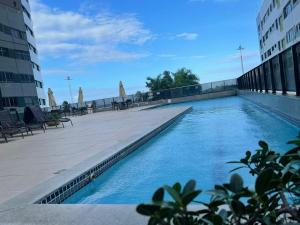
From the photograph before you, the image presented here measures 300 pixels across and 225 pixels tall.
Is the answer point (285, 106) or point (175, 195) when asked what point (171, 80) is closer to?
point (285, 106)

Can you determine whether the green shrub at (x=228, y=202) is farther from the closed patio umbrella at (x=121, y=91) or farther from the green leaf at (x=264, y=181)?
the closed patio umbrella at (x=121, y=91)

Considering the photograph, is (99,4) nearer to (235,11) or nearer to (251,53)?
(235,11)

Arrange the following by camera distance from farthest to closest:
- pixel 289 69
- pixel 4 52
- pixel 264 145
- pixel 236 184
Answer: pixel 4 52, pixel 289 69, pixel 264 145, pixel 236 184

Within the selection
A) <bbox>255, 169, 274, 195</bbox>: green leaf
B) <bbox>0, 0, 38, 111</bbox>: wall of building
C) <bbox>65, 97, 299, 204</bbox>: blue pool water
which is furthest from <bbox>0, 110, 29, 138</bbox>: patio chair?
<bbox>0, 0, 38, 111</bbox>: wall of building

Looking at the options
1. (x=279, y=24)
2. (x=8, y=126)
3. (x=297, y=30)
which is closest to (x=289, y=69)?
(x=8, y=126)

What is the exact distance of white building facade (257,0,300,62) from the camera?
32.3 m

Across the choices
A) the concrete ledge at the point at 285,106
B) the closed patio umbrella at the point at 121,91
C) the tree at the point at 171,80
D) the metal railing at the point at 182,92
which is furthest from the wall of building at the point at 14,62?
the tree at the point at 171,80

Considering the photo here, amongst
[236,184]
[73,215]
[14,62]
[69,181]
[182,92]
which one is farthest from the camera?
[182,92]

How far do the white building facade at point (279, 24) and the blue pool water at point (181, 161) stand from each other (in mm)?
16342

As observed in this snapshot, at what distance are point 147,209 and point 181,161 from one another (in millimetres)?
5906

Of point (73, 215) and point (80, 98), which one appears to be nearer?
point (73, 215)

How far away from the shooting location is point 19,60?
30781 millimetres

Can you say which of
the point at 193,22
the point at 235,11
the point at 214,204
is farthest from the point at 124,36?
the point at 214,204

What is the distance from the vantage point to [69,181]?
4.90 m
